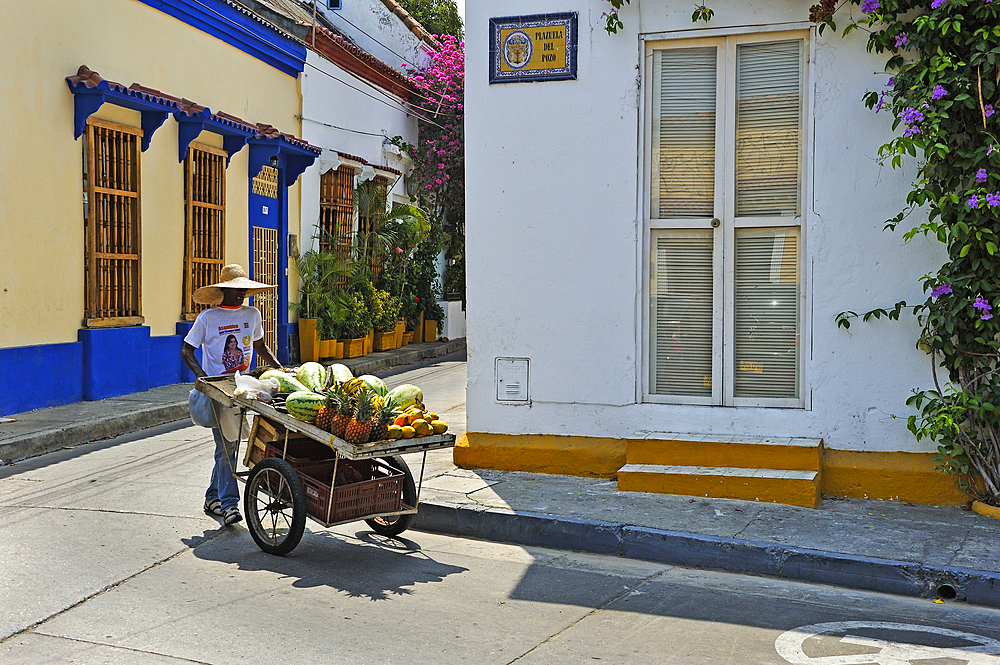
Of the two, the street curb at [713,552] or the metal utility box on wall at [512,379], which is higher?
the metal utility box on wall at [512,379]

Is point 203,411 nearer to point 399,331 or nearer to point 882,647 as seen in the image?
point 882,647

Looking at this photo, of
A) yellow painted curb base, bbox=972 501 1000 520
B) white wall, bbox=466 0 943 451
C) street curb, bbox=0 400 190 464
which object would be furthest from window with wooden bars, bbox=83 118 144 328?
yellow painted curb base, bbox=972 501 1000 520

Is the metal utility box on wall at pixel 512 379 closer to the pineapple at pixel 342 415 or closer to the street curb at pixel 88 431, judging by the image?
the pineapple at pixel 342 415

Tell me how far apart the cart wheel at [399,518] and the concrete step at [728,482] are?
175cm

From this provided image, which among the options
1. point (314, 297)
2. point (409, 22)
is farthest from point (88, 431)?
point (409, 22)

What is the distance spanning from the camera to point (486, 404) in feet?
26.4

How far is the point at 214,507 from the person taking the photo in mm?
6828

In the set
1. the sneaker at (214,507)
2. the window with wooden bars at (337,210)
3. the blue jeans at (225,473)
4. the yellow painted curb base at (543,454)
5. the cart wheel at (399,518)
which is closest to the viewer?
the cart wheel at (399,518)

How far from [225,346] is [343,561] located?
6.34 feet

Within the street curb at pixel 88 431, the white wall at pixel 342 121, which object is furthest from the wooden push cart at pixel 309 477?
the white wall at pixel 342 121

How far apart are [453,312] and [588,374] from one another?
15106mm

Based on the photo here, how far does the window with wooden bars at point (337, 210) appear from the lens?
57.7 feet

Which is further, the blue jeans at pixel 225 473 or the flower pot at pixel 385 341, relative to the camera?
the flower pot at pixel 385 341

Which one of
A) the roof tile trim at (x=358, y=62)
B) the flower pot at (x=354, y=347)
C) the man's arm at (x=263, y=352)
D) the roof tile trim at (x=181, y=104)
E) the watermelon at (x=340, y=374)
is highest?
the roof tile trim at (x=358, y=62)
